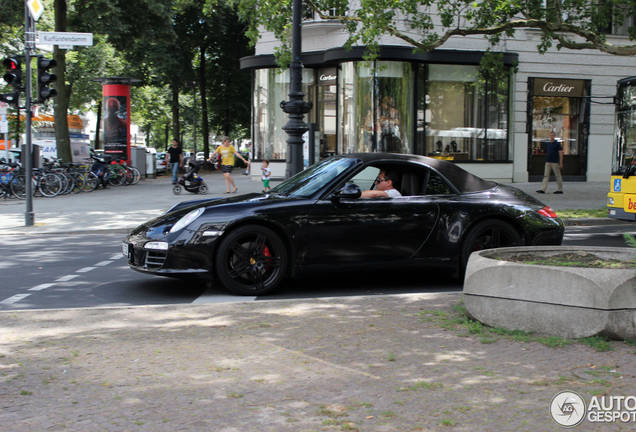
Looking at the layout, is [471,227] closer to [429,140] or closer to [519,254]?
[519,254]

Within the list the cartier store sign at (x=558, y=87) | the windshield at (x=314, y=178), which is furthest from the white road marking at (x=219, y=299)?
the cartier store sign at (x=558, y=87)

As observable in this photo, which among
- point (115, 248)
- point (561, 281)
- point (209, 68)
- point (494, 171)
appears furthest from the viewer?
Answer: point (209, 68)

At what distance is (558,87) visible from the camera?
25719mm

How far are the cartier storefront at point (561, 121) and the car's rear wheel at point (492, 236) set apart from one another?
63.4ft

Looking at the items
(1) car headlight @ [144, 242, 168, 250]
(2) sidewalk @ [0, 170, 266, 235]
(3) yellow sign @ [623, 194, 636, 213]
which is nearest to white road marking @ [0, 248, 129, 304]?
(1) car headlight @ [144, 242, 168, 250]

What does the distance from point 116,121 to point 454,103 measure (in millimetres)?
13809

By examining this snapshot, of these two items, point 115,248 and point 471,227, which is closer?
point 471,227

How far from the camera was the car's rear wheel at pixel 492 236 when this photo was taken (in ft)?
23.4

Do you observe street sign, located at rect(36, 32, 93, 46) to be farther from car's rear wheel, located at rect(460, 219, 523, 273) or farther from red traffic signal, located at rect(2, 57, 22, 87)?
car's rear wheel, located at rect(460, 219, 523, 273)

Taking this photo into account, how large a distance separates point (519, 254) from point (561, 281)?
3.49ft

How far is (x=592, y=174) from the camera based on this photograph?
26250 mm

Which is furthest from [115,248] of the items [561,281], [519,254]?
[561,281]

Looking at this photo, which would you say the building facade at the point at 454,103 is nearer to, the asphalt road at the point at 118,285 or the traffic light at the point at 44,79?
the traffic light at the point at 44,79

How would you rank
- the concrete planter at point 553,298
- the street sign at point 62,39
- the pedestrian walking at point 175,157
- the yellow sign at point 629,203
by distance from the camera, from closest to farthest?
the concrete planter at point 553,298, the yellow sign at point 629,203, the street sign at point 62,39, the pedestrian walking at point 175,157
